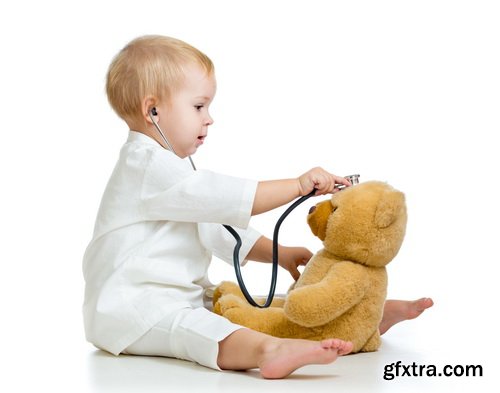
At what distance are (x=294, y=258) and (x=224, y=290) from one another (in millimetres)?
285

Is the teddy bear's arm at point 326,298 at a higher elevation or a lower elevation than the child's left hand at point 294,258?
lower

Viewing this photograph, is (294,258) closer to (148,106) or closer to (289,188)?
(289,188)

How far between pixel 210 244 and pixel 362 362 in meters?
0.62

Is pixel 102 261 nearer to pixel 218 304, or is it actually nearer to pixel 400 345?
pixel 218 304

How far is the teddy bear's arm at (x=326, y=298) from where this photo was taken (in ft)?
7.30

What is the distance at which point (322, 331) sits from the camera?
231 cm

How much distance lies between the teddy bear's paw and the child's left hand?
21cm

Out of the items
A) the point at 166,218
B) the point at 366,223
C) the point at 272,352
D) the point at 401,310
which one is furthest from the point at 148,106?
the point at 401,310

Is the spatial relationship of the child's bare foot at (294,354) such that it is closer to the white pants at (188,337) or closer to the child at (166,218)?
the child at (166,218)

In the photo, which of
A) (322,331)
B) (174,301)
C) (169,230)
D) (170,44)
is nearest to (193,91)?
(170,44)

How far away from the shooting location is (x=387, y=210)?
2.29 meters

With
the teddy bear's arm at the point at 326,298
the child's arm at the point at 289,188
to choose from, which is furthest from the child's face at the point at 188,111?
the teddy bear's arm at the point at 326,298

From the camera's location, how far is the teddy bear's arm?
2.22 m

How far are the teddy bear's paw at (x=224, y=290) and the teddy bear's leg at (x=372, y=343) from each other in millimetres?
407
